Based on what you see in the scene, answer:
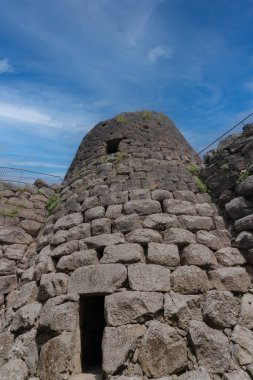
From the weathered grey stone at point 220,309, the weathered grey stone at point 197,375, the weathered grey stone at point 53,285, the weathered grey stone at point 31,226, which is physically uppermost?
the weathered grey stone at point 31,226

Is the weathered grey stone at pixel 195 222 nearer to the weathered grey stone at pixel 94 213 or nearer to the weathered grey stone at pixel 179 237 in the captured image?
the weathered grey stone at pixel 179 237

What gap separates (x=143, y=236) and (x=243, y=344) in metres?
1.91

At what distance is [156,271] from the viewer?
4.39 m

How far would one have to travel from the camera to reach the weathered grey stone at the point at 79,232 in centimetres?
531

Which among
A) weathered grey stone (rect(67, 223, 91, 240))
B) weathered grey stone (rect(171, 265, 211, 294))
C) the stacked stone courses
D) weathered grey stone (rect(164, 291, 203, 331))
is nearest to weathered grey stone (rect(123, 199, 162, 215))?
the stacked stone courses

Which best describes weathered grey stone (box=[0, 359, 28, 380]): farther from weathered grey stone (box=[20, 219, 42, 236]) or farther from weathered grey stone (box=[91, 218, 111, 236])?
weathered grey stone (box=[20, 219, 42, 236])

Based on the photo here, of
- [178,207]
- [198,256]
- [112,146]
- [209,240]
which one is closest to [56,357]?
[198,256]

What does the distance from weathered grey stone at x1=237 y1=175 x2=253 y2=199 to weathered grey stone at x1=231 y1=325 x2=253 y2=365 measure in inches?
89.3

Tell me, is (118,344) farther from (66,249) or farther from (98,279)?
(66,249)

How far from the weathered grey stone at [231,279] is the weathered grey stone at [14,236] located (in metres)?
4.34

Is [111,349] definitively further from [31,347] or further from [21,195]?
[21,195]

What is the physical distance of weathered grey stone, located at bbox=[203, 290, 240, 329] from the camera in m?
3.92

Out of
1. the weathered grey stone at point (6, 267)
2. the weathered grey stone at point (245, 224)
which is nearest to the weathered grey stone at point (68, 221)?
the weathered grey stone at point (6, 267)

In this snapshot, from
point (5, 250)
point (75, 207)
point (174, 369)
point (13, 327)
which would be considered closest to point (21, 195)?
point (5, 250)
